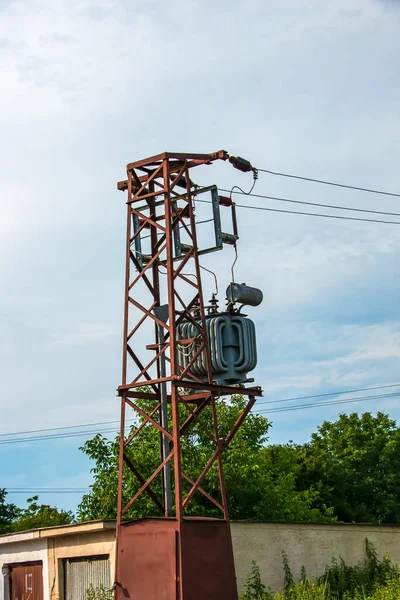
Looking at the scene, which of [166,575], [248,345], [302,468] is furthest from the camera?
[302,468]

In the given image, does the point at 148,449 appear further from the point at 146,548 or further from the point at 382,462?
the point at 382,462

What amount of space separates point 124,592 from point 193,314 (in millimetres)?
5197

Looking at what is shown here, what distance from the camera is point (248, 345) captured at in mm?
16391

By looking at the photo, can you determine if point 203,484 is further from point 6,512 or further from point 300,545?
point 6,512

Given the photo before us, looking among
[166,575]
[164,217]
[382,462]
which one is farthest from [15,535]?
[382,462]

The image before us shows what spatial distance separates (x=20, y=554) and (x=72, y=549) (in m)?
2.41

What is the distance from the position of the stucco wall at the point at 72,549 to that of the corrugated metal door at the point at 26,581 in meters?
0.62

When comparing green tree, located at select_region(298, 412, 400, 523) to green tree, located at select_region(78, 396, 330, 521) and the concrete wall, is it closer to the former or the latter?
green tree, located at select_region(78, 396, 330, 521)

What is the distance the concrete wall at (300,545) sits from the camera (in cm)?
1911

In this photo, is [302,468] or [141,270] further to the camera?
[302,468]

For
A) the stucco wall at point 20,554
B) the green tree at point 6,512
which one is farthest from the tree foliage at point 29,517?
the stucco wall at point 20,554

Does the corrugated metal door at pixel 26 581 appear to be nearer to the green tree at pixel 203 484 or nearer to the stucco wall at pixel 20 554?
the stucco wall at pixel 20 554

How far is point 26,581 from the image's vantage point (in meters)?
20.8

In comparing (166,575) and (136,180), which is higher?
(136,180)
